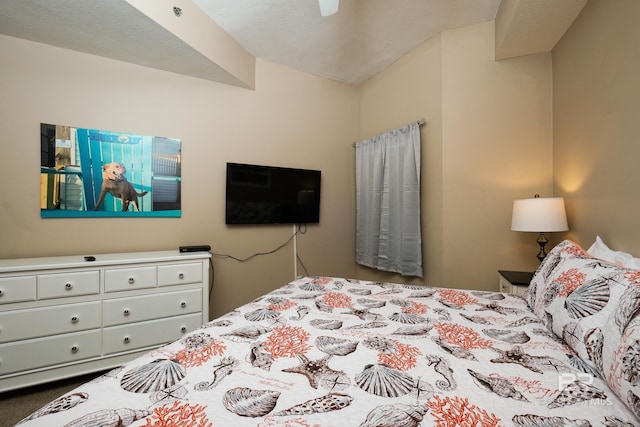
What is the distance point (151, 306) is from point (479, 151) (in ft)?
9.95

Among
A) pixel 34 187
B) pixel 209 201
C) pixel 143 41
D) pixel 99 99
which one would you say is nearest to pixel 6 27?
pixel 99 99

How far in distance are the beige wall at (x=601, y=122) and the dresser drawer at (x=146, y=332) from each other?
9.58ft

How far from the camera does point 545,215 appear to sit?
1.90 m

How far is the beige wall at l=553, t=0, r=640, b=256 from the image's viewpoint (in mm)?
1393

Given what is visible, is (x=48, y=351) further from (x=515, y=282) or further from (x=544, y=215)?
(x=544, y=215)

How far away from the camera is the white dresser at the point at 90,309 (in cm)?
173

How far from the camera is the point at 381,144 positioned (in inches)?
123

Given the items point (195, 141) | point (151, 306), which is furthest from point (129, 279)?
point (195, 141)

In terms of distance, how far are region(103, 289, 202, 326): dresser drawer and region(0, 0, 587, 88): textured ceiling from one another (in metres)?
1.95

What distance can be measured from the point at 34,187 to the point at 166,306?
1348mm

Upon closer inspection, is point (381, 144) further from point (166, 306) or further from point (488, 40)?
point (166, 306)

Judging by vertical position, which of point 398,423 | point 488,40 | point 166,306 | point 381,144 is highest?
point 488,40

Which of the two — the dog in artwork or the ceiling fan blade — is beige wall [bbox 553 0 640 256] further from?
the dog in artwork

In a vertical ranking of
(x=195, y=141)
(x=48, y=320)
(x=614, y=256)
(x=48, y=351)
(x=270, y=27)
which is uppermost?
(x=270, y=27)
